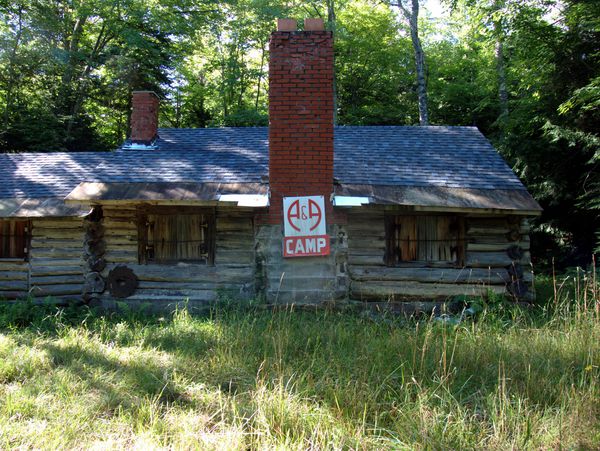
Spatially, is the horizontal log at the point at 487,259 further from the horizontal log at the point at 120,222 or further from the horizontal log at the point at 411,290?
the horizontal log at the point at 120,222

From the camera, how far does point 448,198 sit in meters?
7.95

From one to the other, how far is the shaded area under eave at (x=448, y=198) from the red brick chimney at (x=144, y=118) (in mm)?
5834

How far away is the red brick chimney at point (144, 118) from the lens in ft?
35.9

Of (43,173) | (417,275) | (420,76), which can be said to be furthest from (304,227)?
(420,76)

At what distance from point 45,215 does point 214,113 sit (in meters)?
17.9

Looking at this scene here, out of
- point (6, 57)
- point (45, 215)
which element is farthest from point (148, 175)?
point (6, 57)

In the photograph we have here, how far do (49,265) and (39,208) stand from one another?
1274mm

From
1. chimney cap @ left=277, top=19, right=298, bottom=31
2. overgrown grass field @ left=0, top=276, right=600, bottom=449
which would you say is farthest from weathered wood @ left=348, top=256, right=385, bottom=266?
chimney cap @ left=277, top=19, right=298, bottom=31

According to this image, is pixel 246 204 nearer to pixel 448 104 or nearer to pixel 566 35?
→ pixel 566 35

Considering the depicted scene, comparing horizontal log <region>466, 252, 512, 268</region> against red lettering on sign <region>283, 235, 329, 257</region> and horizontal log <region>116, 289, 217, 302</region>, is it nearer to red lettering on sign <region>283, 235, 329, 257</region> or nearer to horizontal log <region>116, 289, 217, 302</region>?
red lettering on sign <region>283, 235, 329, 257</region>

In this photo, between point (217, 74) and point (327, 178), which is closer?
point (327, 178)

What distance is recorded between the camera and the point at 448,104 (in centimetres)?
2148

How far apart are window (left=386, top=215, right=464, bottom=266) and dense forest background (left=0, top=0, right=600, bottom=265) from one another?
5.80m

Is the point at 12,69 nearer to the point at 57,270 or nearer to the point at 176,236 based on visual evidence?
the point at 57,270
